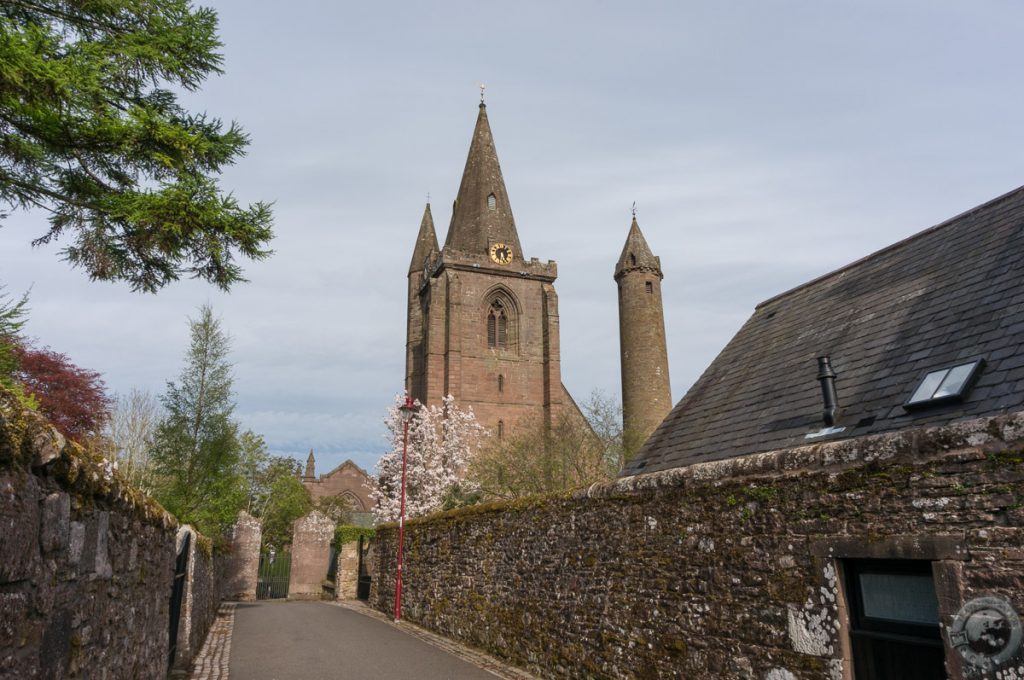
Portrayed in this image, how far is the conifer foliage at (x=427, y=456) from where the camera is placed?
3741 centimetres

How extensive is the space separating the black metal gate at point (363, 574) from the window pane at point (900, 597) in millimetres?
21039

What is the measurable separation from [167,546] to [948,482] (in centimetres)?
647

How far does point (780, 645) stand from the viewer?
557cm

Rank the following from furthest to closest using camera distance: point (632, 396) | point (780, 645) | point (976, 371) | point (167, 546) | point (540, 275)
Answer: point (540, 275), point (632, 396), point (976, 371), point (167, 546), point (780, 645)

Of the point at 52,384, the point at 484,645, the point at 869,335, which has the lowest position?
the point at 484,645

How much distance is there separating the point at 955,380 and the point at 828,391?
162cm

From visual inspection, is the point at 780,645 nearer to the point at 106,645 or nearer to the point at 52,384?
the point at 106,645

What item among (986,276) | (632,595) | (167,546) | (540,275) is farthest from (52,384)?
(540,275)

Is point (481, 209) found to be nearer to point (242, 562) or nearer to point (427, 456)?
point (427, 456)

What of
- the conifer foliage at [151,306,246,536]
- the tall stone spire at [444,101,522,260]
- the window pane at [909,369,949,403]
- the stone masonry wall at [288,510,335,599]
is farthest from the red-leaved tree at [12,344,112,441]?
the tall stone spire at [444,101,522,260]

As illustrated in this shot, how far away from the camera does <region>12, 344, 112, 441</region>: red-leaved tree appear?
2191 centimetres

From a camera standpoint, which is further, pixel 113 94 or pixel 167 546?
pixel 113 94

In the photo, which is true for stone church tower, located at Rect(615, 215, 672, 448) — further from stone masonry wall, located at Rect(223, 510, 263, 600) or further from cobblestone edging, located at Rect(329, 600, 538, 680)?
cobblestone edging, located at Rect(329, 600, 538, 680)

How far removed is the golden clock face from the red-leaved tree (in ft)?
91.9
